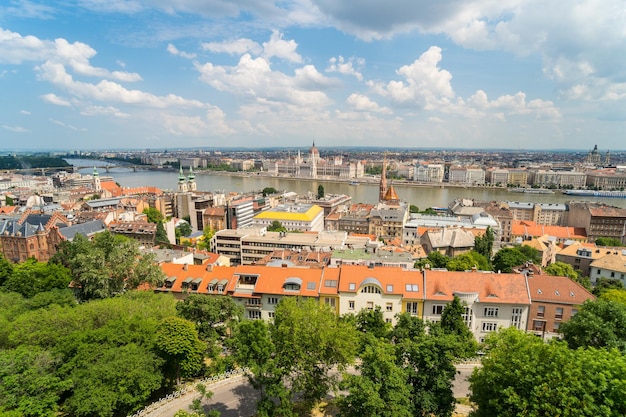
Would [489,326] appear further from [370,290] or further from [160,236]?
[160,236]

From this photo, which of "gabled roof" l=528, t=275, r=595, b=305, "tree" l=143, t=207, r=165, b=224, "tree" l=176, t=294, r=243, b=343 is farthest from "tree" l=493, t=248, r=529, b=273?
"tree" l=143, t=207, r=165, b=224

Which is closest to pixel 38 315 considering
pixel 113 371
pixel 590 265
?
pixel 113 371

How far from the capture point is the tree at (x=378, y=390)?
11.5m

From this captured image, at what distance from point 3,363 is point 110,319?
4.70 metres

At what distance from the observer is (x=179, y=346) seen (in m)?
15.7

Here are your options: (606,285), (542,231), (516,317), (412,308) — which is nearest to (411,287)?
(412,308)

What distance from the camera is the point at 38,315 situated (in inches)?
659

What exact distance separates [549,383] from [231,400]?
12245mm

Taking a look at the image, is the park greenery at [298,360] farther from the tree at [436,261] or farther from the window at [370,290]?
the tree at [436,261]

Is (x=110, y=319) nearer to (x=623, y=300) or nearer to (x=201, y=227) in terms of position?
(x=623, y=300)

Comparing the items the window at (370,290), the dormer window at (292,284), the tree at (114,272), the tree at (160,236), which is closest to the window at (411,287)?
the window at (370,290)

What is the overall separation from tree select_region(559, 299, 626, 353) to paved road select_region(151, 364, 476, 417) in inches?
209

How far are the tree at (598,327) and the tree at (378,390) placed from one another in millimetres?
9160

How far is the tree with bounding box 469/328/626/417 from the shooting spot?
31.8ft
